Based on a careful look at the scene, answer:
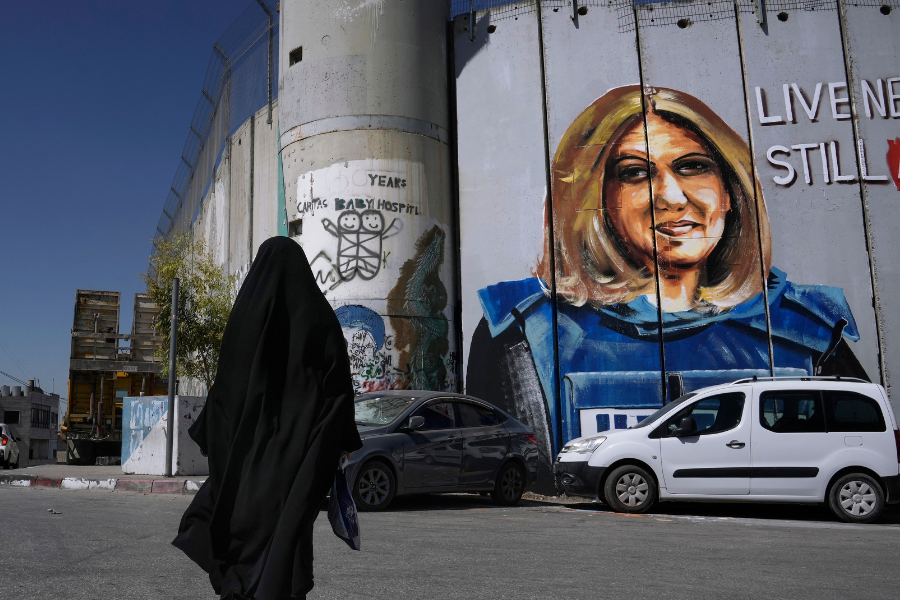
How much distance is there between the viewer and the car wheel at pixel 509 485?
38.5 feet

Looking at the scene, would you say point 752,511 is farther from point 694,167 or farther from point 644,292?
point 694,167

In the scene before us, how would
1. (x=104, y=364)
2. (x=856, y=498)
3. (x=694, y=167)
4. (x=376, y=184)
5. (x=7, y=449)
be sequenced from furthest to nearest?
(x=104, y=364) < (x=7, y=449) < (x=694, y=167) < (x=376, y=184) < (x=856, y=498)

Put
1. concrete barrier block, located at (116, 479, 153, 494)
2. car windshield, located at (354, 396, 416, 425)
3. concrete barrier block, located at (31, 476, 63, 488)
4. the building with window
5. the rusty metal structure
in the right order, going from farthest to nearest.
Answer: the building with window → the rusty metal structure → concrete barrier block, located at (31, 476, 63, 488) → concrete barrier block, located at (116, 479, 153, 494) → car windshield, located at (354, 396, 416, 425)

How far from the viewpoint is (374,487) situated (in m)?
10.1

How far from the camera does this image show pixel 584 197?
1653 cm

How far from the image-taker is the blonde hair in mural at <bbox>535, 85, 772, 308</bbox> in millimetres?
16156

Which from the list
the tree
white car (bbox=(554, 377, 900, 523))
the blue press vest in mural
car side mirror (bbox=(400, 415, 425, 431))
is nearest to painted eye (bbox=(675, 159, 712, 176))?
the blue press vest in mural

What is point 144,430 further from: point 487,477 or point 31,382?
point 31,382

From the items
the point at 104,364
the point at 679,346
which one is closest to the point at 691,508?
the point at 679,346

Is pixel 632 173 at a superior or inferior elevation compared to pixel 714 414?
superior

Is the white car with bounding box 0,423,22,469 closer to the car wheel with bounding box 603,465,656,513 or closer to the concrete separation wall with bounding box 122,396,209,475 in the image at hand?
the concrete separation wall with bounding box 122,396,209,475

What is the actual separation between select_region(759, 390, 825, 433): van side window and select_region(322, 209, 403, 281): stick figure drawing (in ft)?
25.9

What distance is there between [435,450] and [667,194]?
834 cm

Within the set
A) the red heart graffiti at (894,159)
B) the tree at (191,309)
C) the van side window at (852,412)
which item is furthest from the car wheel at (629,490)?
the tree at (191,309)
